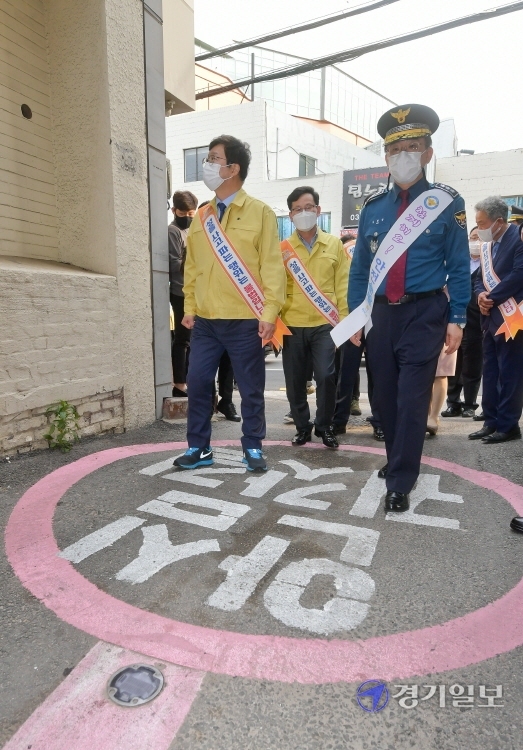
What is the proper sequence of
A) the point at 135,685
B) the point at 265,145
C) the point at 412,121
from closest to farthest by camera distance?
the point at 135,685, the point at 412,121, the point at 265,145

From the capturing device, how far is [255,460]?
3348mm

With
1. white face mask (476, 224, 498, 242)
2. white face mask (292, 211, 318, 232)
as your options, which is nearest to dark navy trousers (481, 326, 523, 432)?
white face mask (476, 224, 498, 242)

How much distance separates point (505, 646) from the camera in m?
1.68

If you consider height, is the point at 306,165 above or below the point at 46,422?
above

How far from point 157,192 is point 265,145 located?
16.9 meters

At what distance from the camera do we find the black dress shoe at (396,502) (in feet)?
8.98

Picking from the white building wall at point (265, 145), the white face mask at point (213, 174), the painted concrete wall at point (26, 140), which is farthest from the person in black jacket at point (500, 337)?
the white building wall at point (265, 145)

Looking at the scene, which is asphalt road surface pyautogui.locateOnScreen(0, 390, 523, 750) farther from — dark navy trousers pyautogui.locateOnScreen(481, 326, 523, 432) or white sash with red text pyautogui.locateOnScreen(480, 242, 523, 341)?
white sash with red text pyautogui.locateOnScreen(480, 242, 523, 341)

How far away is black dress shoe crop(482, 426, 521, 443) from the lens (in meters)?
→ 4.14

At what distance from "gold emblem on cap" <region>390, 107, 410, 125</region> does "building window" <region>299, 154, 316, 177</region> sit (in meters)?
20.4

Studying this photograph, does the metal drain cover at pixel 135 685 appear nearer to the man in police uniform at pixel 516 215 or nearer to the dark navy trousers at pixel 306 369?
the dark navy trousers at pixel 306 369

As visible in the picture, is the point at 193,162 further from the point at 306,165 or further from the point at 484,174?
the point at 484,174

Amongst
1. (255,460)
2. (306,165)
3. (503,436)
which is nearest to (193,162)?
(306,165)

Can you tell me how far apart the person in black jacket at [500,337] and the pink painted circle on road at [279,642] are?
2383mm
